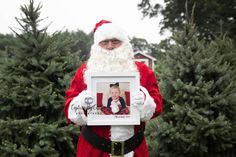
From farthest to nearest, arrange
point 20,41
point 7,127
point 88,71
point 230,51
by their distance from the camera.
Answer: point 230,51 < point 20,41 < point 7,127 < point 88,71

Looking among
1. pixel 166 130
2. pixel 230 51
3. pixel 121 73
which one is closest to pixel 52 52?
pixel 166 130

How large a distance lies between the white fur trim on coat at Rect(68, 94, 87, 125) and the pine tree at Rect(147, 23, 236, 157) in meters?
2.50

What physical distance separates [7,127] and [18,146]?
295mm

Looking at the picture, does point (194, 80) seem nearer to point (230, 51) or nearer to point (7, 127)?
point (230, 51)

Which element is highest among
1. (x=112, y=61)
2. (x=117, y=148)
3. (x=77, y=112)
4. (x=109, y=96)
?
(x=112, y=61)

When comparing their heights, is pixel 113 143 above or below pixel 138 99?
below

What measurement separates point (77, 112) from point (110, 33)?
79 cm

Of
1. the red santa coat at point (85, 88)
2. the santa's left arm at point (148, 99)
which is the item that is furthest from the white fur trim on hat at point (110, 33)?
the santa's left arm at point (148, 99)

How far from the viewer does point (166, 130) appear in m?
5.91

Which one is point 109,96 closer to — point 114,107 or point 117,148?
point 114,107

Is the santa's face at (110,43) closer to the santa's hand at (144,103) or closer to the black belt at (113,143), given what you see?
the santa's hand at (144,103)

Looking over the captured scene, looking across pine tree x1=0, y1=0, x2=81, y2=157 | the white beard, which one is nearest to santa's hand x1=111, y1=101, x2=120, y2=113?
the white beard

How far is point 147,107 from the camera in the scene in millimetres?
3549

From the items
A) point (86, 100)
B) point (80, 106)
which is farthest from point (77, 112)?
point (86, 100)
